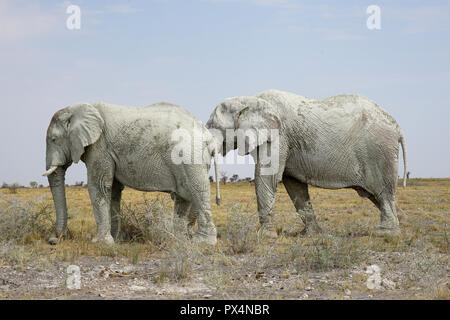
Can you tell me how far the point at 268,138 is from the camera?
1267 centimetres

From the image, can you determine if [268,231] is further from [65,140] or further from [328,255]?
[65,140]

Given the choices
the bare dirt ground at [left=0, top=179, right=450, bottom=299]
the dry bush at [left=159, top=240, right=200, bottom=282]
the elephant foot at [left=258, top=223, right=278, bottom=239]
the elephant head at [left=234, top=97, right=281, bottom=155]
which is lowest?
the elephant foot at [left=258, top=223, right=278, bottom=239]

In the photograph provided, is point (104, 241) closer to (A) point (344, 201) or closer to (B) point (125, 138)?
(B) point (125, 138)

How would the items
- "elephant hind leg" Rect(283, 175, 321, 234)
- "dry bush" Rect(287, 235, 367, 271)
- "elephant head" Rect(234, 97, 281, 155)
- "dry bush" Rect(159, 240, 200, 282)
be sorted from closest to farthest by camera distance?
"dry bush" Rect(159, 240, 200, 282) → "dry bush" Rect(287, 235, 367, 271) → "elephant head" Rect(234, 97, 281, 155) → "elephant hind leg" Rect(283, 175, 321, 234)

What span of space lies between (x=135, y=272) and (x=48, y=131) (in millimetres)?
4055

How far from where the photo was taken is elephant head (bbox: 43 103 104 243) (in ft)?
38.8

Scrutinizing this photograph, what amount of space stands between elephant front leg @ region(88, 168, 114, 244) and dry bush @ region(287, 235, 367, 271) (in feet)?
12.1

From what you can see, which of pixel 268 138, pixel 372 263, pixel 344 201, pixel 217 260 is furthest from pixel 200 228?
pixel 344 201

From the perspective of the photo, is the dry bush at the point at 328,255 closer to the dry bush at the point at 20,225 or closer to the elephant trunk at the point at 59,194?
the elephant trunk at the point at 59,194

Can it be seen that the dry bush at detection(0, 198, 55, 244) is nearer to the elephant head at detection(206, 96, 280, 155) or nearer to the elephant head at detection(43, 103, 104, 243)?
the elephant head at detection(43, 103, 104, 243)

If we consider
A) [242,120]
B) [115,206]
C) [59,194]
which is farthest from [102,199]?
[242,120]

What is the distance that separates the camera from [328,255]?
9.91 meters

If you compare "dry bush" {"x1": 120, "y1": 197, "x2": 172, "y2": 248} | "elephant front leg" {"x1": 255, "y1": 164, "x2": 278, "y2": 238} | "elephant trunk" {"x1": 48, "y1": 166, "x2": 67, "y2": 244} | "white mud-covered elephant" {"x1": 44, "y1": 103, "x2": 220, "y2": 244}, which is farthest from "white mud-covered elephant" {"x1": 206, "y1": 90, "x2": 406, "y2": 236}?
"elephant trunk" {"x1": 48, "y1": 166, "x2": 67, "y2": 244}

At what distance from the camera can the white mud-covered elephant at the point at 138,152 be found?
37.9ft
